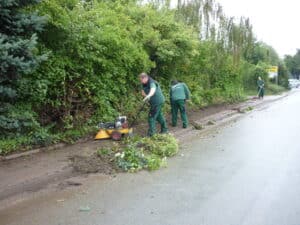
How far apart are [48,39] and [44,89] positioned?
4.04 feet

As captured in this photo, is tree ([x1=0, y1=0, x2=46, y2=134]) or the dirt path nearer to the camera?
the dirt path

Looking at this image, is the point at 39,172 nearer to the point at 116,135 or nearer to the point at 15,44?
the point at 15,44

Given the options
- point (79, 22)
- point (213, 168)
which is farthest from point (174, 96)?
point (213, 168)

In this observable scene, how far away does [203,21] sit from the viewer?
80.9ft

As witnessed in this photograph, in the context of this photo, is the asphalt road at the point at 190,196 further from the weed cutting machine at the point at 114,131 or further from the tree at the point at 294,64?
the tree at the point at 294,64

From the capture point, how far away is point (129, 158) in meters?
9.38

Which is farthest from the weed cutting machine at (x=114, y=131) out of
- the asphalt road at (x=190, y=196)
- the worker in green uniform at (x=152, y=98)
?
the asphalt road at (x=190, y=196)

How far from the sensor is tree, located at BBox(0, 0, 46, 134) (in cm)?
824

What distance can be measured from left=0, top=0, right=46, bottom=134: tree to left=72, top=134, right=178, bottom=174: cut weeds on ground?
183 cm

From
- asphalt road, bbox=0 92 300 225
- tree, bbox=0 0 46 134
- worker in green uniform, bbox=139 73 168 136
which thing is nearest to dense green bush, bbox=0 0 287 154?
tree, bbox=0 0 46 134

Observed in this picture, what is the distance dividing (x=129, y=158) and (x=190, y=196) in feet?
8.14

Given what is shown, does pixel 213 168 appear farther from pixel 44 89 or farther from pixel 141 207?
pixel 44 89

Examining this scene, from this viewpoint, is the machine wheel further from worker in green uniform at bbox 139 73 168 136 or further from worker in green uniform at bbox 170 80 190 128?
worker in green uniform at bbox 170 80 190 128

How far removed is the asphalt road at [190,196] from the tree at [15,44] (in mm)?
2349
